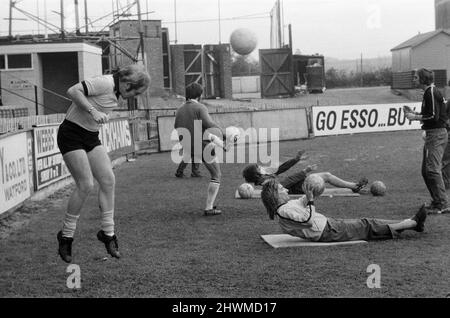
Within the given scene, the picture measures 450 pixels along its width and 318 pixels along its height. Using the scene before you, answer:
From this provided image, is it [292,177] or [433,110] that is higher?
[433,110]

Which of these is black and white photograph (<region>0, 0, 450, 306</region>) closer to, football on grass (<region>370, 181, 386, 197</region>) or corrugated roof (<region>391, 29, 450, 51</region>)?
football on grass (<region>370, 181, 386, 197</region>)

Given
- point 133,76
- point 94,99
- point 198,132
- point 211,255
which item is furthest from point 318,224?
point 198,132

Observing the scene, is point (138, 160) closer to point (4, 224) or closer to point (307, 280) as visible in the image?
point (4, 224)

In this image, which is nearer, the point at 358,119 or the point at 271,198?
the point at 271,198

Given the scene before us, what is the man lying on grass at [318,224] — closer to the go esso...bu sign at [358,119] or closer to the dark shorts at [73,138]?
the dark shorts at [73,138]

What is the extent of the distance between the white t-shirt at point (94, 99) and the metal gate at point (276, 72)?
38.7 m

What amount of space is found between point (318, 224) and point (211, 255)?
1.34 metres

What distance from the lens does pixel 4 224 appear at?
35.2 ft

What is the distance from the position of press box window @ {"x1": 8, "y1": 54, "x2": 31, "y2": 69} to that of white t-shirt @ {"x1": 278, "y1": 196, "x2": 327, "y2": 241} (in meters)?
27.9

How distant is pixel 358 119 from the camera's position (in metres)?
29.0

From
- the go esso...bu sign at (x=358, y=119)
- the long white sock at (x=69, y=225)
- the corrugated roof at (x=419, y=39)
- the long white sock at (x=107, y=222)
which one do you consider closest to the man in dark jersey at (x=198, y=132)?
the long white sock at (x=107, y=222)

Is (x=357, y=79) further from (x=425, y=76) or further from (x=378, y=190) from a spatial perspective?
(x=425, y=76)

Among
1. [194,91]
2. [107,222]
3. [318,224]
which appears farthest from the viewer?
[194,91]

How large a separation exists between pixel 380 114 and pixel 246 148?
25.5 ft
